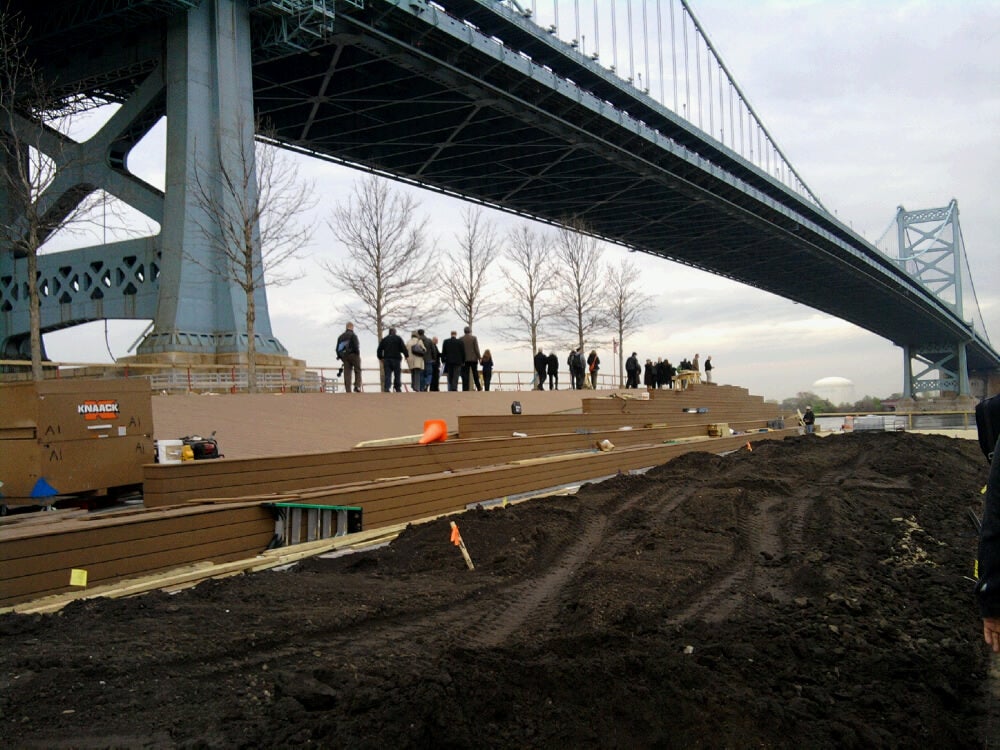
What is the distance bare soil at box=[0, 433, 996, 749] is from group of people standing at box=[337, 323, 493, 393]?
35.0 feet

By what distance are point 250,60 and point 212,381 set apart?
11.1 m

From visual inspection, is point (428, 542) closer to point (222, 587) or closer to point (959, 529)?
point (222, 587)

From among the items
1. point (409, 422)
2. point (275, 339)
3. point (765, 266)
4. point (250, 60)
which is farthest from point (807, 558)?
point (765, 266)

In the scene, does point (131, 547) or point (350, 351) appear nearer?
point (131, 547)

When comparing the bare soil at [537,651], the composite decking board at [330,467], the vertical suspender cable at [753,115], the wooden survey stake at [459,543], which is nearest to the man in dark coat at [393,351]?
the composite decking board at [330,467]

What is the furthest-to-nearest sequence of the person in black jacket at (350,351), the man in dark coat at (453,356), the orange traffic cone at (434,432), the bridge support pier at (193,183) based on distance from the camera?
1. the bridge support pier at (193,183)
2. the man in dark coat at (453,356)
3. the person in black jacket at (350,351)
4. the orange traffic cone at (434,432)

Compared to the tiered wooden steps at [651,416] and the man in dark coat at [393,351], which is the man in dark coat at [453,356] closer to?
the man in dark coat at [393,351]

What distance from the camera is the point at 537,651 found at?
13.9ft

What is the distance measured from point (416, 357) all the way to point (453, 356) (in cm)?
110

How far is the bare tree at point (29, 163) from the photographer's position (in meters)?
14.7

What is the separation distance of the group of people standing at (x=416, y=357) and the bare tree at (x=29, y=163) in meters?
6.47

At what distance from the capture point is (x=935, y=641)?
4.72 meters

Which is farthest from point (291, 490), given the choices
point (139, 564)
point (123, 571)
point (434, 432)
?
point (434, 432)

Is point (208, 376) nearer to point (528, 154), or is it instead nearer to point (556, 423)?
point (556, 423)
